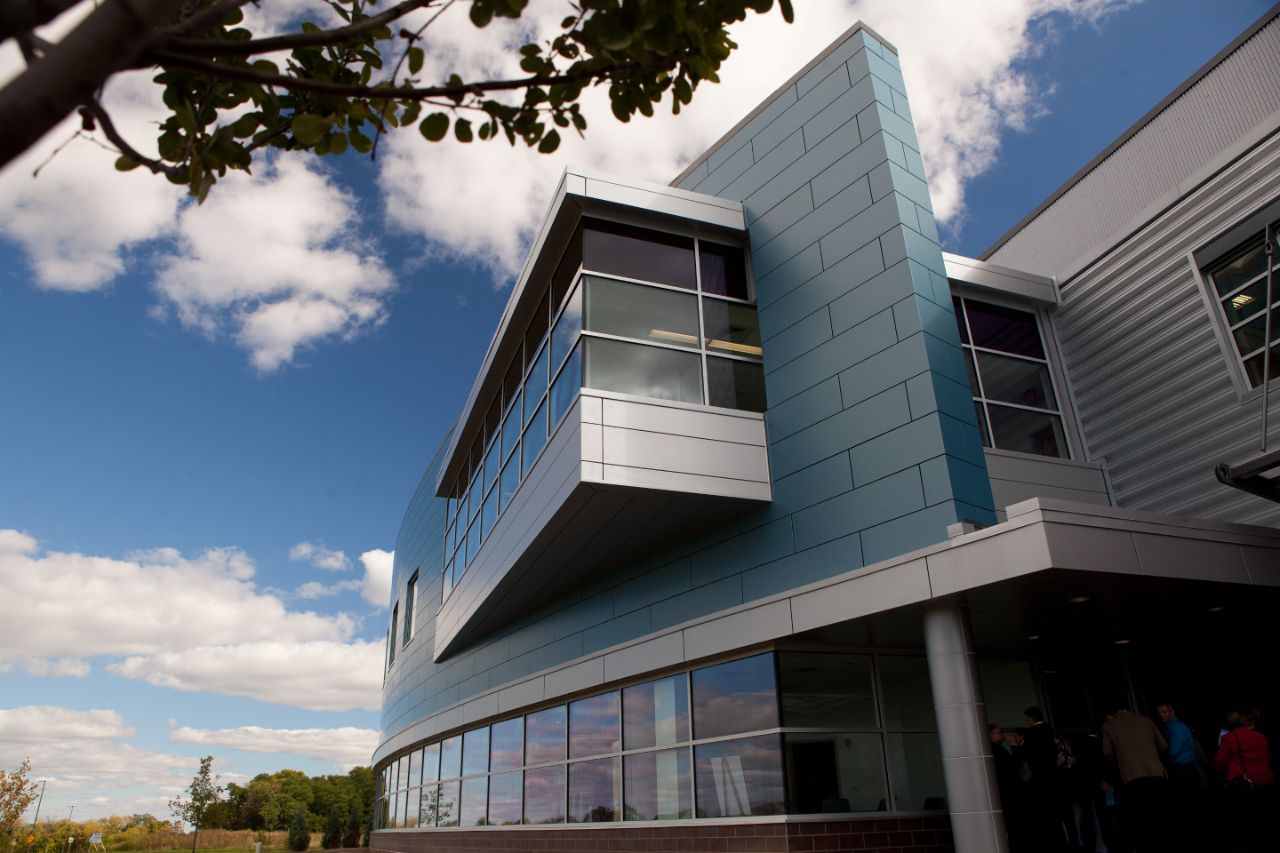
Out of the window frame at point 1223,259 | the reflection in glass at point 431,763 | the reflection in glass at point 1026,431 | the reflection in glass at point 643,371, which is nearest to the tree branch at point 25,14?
the reflection in glass at point 643,371

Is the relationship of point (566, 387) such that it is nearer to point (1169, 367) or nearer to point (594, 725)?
point (594, 725)

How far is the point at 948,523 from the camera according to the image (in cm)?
836

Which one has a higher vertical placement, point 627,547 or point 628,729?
point 627,547

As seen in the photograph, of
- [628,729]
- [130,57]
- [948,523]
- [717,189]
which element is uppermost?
[717,189]

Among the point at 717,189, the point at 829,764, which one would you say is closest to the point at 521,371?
the point at 717,189

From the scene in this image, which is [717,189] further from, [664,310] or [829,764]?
[829,764]

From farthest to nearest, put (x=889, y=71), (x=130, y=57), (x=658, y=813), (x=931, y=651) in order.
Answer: (x=889, y=71) < (x=658, y=813) < (x=931, y=651) < (x=130, y=57)

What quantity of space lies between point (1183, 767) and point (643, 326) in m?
7.37

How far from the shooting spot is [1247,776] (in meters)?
8.30

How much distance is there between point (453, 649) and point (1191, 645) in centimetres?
1419

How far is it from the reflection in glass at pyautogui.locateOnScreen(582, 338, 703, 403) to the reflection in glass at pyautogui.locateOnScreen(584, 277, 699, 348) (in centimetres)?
20

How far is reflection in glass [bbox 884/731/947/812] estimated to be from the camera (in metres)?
9.21

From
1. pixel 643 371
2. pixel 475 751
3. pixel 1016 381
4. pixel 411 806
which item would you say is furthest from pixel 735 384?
pixel 411 806

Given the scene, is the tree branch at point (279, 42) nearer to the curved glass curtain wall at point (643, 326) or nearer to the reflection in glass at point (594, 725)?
the curved glass curtain wall at point (643, 326)
